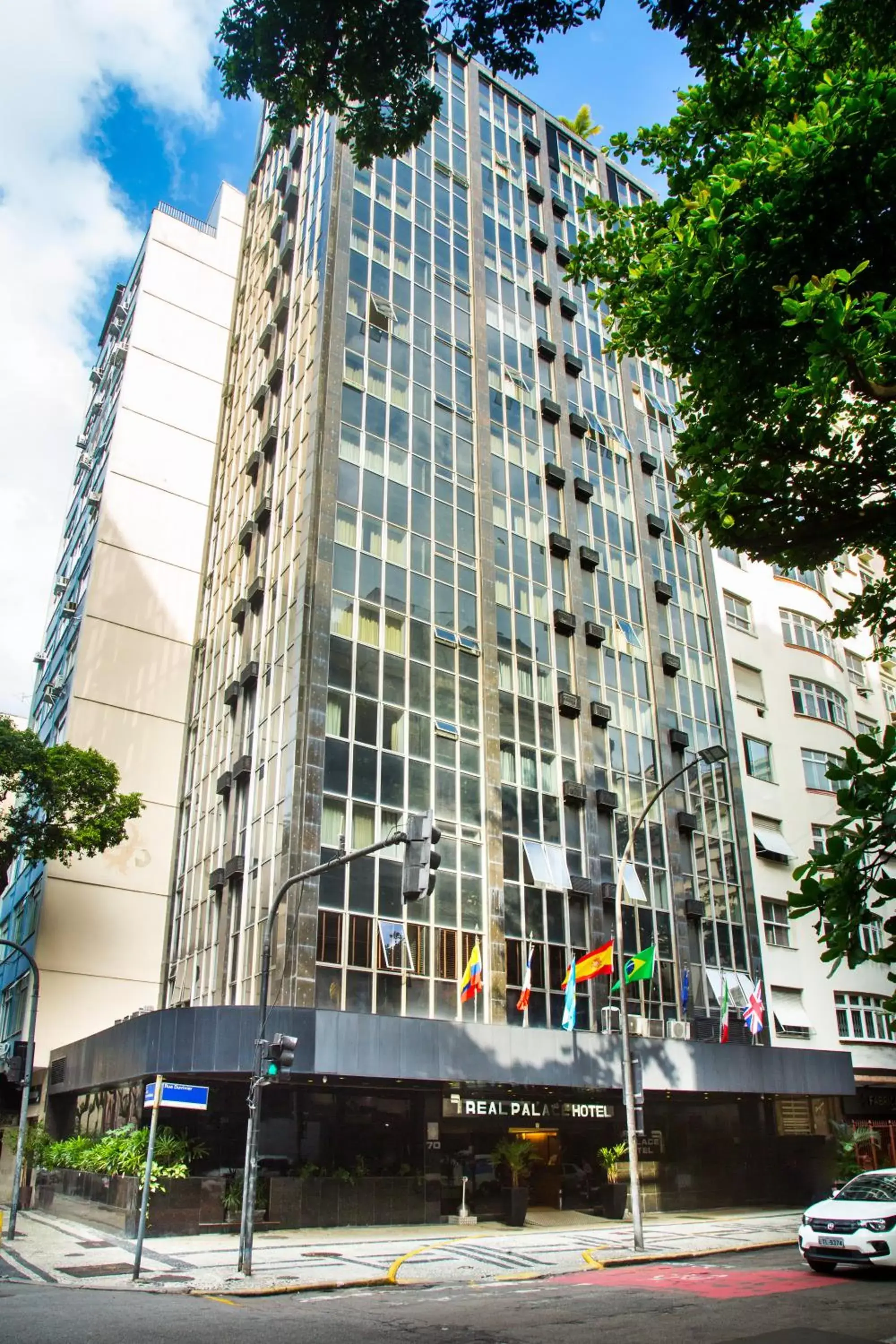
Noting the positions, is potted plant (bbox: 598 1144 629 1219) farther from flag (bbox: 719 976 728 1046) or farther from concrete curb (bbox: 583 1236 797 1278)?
concrete curb (bbox: 583 1236 797 1278)

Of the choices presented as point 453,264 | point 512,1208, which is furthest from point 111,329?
point 512,1208

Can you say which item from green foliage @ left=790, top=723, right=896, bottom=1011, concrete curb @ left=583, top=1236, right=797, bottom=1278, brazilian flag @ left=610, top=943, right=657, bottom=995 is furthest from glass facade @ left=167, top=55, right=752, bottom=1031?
green foliage @ left=790, top=723, right=896, bottom=1011

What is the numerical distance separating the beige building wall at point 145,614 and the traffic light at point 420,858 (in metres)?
28.9

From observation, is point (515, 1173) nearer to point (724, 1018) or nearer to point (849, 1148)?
point (724, 1018)

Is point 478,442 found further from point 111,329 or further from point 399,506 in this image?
point 111,329

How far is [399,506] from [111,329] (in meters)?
36.4

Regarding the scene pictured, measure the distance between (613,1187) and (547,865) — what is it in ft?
30.9

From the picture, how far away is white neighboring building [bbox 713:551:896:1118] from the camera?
36.8 metres

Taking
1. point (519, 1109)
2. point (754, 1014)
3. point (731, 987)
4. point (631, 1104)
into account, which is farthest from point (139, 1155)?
point (731, 987)

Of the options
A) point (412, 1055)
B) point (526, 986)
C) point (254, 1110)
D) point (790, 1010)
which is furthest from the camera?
point (790, 1010)

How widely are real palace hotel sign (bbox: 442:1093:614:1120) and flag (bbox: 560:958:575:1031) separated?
7.80ft

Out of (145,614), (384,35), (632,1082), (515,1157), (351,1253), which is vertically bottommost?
(351,1253)

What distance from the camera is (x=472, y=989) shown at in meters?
26.0

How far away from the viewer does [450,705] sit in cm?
3064
